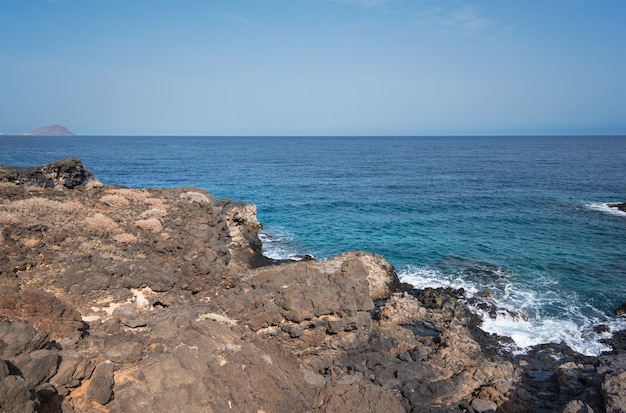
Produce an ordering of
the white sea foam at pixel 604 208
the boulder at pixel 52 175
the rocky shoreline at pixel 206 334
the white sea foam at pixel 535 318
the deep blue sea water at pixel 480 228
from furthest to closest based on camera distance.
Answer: the white sea foam at pixel 604 208 < the deep blue sea water at pixel 480 228 < the boulder at pixel 52 175 < the white sea foam at pixel 535 318 < the rocky shoreline at pixel 206 334

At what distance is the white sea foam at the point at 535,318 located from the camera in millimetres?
24531

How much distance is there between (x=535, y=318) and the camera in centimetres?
2717

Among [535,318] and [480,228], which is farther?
[480,228]

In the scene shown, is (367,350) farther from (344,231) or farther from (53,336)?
(344,231)

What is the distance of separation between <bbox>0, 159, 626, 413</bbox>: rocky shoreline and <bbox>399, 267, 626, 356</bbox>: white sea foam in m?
1.43

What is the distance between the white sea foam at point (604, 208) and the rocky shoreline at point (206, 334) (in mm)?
36991

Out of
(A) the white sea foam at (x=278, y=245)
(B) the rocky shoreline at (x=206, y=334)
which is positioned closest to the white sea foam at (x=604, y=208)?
(B) the rocky shoreline at (x=206, y=334)

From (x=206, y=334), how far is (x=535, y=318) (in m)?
23.9

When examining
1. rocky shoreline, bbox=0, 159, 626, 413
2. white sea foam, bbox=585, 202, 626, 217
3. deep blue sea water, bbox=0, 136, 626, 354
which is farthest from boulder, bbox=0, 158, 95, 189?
white sea foam, bbox=585, 202, 626, 217

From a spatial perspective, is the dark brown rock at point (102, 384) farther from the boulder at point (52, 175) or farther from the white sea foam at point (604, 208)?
the white sea foam at point (604, 208)

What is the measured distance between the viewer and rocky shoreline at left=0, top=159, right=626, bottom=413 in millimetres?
10703

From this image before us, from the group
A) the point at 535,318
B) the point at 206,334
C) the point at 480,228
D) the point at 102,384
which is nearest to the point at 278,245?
the point at 535,318

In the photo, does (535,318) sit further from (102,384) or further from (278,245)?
(102,384)

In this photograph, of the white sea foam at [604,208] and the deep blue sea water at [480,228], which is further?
the white sea foam at [604,208]
